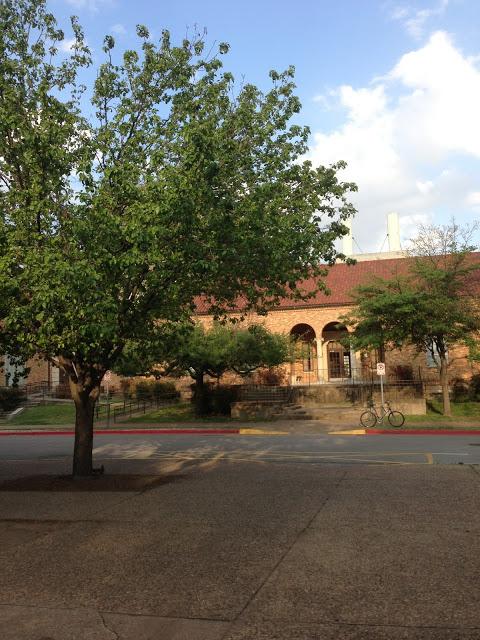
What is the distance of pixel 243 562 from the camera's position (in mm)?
5590

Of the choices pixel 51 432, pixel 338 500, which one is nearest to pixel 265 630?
pixel 338 500

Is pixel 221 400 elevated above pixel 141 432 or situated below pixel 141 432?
above

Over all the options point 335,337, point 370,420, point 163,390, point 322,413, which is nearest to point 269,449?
point 370,420

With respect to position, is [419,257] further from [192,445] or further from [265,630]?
[265,630]

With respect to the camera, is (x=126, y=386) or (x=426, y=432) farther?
(x=126, y=386)

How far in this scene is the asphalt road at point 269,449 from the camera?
1404 centimetres

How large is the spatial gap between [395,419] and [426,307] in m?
5.51

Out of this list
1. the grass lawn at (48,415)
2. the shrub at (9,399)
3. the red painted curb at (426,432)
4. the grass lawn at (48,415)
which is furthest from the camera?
the shrub at (9,399)

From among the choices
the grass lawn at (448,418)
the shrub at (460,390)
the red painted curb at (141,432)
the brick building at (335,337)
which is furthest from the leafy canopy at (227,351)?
the shrub at (460,390)

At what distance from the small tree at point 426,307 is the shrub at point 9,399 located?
72.3 ft

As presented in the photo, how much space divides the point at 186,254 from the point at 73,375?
373 centimetres

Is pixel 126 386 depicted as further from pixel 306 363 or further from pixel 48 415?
pixel 306 363

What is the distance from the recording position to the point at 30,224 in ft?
31.0

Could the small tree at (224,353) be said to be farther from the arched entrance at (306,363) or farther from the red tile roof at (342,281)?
the arched entrance at (306,363)
